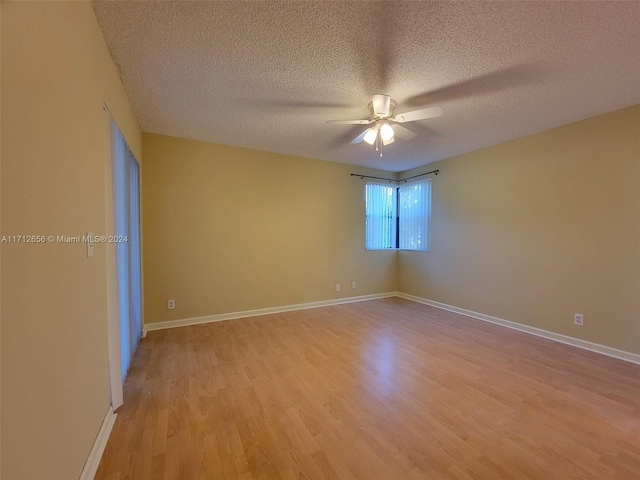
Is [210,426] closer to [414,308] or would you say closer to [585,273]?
[414,308]

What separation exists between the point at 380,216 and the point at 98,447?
478cm

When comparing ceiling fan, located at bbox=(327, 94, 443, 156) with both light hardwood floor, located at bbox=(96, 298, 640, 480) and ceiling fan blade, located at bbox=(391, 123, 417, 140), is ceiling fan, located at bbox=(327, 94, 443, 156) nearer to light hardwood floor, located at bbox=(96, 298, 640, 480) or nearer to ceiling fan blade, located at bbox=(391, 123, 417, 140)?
ceiling fan blade, located at bbox=(391, 123, 417, 140)

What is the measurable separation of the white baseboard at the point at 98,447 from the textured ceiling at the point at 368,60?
244 cm

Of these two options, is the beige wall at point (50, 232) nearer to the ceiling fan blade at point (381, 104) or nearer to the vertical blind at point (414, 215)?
the ceiling fan blade at point (381, 104)

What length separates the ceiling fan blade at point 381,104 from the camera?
225 cm

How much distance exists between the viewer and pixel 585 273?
290cm

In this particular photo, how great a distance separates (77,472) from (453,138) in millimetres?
4374

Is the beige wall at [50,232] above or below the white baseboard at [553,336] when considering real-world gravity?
above

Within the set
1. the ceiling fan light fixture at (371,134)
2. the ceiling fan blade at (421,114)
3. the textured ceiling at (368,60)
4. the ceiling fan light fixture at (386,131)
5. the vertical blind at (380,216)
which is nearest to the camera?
the textured ceiling at (368,60)

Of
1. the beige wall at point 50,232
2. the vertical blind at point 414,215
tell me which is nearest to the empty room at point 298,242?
the beige wall at point 50,232

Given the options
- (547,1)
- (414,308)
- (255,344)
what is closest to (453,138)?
(547,1)

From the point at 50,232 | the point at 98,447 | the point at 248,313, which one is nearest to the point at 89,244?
the point at 50,232

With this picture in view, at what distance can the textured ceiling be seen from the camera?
59.6 inches

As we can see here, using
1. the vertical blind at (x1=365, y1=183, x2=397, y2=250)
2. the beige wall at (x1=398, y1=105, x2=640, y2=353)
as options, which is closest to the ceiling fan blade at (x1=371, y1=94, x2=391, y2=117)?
the beige wall at (x1=398, y1=105, x2=640, y2=353)
